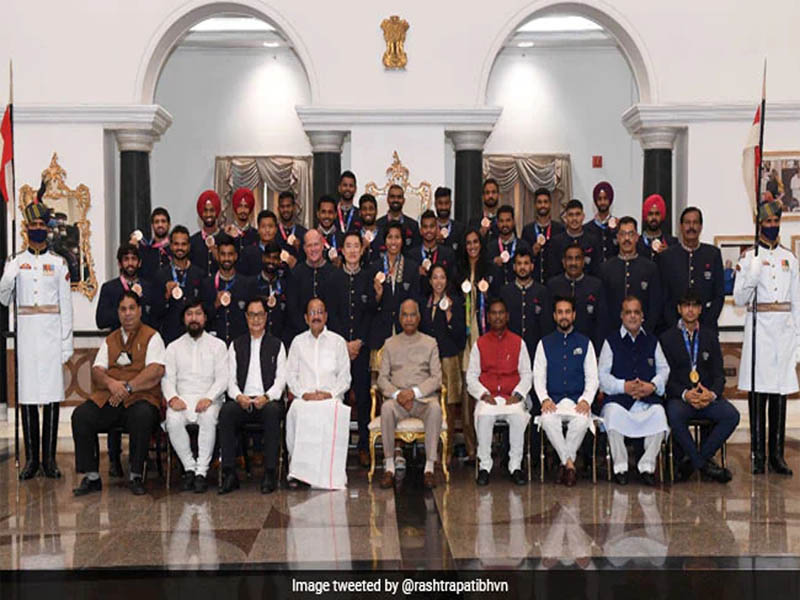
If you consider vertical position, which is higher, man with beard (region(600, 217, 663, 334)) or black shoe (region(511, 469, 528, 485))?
man with beard (region(600, 217, 663, 334))

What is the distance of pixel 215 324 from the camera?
8.05 meters

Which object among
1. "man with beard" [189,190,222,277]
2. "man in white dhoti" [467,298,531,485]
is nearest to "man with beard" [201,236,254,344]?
"man with beard" [189,190,222,277]

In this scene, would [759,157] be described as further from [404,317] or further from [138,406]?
[138,406]

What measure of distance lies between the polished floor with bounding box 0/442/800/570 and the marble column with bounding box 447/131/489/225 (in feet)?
12.6

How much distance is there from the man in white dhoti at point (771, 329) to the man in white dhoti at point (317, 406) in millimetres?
3086

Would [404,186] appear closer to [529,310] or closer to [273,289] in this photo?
[273,289]

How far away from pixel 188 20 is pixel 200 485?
208 inches

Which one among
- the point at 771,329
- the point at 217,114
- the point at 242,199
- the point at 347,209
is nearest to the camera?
the point at 771,329

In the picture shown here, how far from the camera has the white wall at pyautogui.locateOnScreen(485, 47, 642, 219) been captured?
1608cm

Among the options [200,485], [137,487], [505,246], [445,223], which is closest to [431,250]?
[445,223]

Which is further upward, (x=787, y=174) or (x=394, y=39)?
(x=394, y=39)

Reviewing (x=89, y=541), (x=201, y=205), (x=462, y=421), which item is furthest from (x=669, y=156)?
(x=89, y=541)

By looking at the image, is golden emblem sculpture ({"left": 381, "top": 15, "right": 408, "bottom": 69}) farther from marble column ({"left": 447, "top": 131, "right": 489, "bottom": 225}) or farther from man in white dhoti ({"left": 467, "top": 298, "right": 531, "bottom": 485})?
man in white dhoti ({"left": 467, "top": 298, "right": 531, "bottom": 485})

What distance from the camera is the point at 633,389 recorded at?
7312 mm
